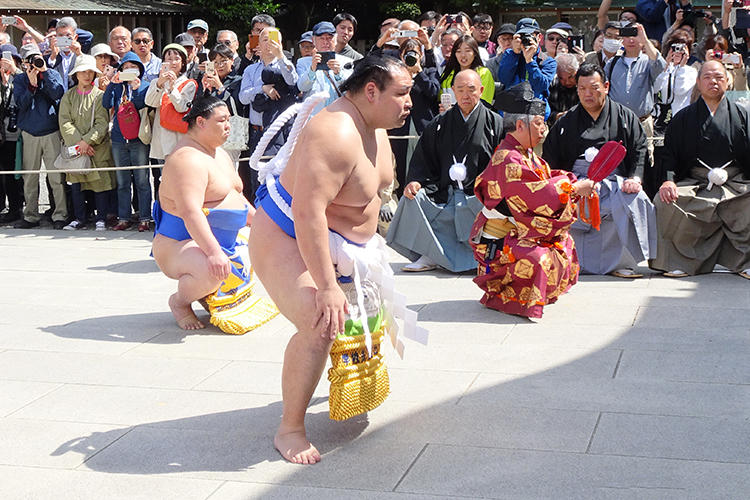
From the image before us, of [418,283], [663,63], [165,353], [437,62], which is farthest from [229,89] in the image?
[165,353]

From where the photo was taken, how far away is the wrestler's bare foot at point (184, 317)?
16.1ft

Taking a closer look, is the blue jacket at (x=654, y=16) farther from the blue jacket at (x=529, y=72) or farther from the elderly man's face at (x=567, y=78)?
the elderly man's face at (x=567, y=78)

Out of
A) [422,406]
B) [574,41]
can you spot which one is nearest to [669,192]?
[422,406]

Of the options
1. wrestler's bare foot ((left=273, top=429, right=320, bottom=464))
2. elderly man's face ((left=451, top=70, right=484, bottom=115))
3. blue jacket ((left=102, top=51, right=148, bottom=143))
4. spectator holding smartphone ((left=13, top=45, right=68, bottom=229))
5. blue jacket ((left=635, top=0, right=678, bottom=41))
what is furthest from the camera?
blue jacket ((left=635, top=0, right=678, bottom=41))

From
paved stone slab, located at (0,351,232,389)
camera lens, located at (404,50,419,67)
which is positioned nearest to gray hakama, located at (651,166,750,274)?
camera lens, located at (404,50,419,67)

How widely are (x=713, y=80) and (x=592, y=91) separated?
→ 0.74 metres

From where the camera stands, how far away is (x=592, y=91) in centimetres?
600

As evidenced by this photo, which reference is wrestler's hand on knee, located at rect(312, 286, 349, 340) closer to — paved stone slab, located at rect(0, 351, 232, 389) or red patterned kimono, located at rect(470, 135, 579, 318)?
paved stone slab, located at rect(0, 351, 232, 389)

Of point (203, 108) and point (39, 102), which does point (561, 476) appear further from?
point (39, 102)

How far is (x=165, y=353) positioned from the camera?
449 cm

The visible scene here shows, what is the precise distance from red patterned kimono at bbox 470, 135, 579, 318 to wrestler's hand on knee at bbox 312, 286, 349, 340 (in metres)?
2.11

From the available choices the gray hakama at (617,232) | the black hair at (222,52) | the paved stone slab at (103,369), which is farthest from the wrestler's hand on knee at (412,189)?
the paved stone slab at (103,369)

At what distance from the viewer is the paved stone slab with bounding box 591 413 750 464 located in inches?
125

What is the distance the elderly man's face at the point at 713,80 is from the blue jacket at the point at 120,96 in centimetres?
410
